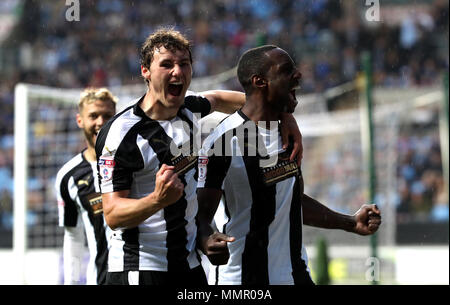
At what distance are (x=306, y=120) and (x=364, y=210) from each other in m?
8.93

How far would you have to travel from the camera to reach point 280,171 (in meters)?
4.33

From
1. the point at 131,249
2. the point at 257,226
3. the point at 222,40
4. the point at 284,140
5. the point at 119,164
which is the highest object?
the point at 222,40

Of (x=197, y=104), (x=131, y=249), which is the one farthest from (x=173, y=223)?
(x=197, y=104)

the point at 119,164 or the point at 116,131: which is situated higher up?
the point at 116,131

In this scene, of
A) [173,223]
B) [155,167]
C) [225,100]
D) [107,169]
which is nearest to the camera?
[107,169]

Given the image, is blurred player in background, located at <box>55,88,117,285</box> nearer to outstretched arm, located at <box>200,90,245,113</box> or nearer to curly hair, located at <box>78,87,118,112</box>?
curly hair, located at <box>78,87,118,112</box>

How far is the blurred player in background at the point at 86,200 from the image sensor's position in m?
5.68

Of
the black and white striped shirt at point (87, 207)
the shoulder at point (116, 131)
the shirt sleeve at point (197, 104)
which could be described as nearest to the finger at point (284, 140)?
the shirt sleeve at point (197, 104)

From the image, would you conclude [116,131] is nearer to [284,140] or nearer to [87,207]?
[284,140]

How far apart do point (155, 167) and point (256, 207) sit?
57 centimetres

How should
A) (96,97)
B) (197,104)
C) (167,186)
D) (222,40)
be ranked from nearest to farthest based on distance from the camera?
(167,186) → (197,104) → (96,97) → (222,40)

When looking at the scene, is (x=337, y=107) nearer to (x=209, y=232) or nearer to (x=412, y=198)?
(x=412, y=198)

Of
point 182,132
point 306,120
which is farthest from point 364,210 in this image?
point 306,120

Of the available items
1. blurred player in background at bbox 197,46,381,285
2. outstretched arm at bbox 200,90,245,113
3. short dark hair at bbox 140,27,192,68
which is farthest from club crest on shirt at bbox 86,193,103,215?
short dark hair at bbox 140,27,192,68
